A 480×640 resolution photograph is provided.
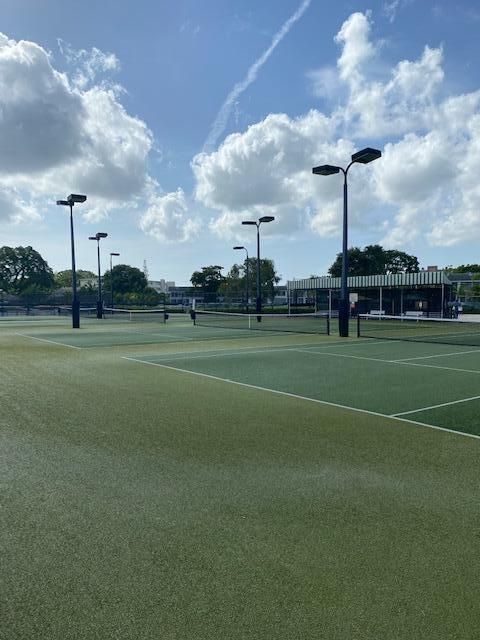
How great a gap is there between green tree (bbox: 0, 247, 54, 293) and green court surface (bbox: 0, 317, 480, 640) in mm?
96225

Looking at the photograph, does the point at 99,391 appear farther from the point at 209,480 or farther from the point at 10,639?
the point at 10,639

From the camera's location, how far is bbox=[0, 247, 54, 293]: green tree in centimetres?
9694

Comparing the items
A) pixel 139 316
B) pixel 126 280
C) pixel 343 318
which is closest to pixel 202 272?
pixel 126 280

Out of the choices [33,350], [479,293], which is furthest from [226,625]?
[479,293]

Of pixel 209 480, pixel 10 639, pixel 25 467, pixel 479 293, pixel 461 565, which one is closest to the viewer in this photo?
pixel 10 639

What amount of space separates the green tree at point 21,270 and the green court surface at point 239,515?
96225mm

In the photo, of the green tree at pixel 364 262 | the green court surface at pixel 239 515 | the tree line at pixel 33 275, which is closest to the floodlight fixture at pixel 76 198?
the green court surface at pixel 239 515

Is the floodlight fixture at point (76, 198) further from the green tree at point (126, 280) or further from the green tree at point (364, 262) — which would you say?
the green tree at point (126, 280)

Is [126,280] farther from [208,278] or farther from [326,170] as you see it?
[326,170]

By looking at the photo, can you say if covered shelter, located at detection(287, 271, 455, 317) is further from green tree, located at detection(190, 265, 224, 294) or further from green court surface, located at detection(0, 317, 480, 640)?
green tree, located at detection(190, 265, 224, 294)

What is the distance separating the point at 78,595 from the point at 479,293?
6095 centimetres

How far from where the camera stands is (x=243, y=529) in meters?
3.55

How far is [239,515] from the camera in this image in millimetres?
3785

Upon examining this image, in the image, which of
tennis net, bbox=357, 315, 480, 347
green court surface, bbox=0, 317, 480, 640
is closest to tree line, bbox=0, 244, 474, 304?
tennis net, bbox=357, 315, 480, 347
